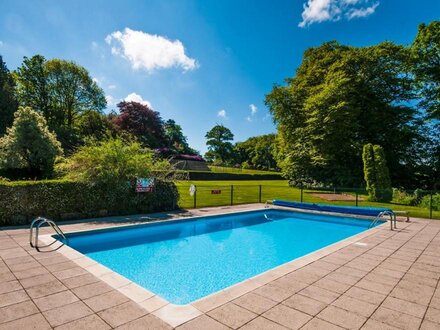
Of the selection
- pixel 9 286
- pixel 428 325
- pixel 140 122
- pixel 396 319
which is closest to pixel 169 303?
pixel 9 286

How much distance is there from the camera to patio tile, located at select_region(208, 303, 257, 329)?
2832mm

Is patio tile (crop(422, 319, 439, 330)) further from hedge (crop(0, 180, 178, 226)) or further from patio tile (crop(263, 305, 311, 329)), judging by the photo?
hedge (crop(0, 180, 178, 226))

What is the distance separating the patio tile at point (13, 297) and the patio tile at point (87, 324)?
1038mm

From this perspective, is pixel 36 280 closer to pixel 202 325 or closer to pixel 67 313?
pixel 67 313

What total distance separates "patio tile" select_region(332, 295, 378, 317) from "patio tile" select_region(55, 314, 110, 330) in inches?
108

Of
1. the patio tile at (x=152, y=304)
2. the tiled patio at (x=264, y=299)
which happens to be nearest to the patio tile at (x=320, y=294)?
the tiled patio at (x=264, y=299)

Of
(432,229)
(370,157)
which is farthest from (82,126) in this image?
(432,229)

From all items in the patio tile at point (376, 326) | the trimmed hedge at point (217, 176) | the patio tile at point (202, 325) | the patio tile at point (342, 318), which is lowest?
the patio tile at point (202, 325)

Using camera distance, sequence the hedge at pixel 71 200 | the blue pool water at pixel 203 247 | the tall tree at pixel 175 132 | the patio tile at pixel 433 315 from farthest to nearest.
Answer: the tall tree at pixel 175 132
the hedge at pixel 71 200
the blue pool water at pixel 203 247
the patio tile at pixel 433 315

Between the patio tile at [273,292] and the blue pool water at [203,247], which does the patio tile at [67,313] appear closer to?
the blue pool water at [203,247]

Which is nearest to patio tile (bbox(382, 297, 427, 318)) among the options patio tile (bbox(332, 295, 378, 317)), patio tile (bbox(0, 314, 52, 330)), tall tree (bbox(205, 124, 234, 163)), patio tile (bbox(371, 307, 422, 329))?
patio tile (bbox(371, 307, 422, 329))

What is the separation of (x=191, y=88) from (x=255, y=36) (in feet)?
24.1

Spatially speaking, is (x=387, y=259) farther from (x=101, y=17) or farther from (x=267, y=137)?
(x=267, y=137)

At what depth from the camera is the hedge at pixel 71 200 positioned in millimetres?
7805
